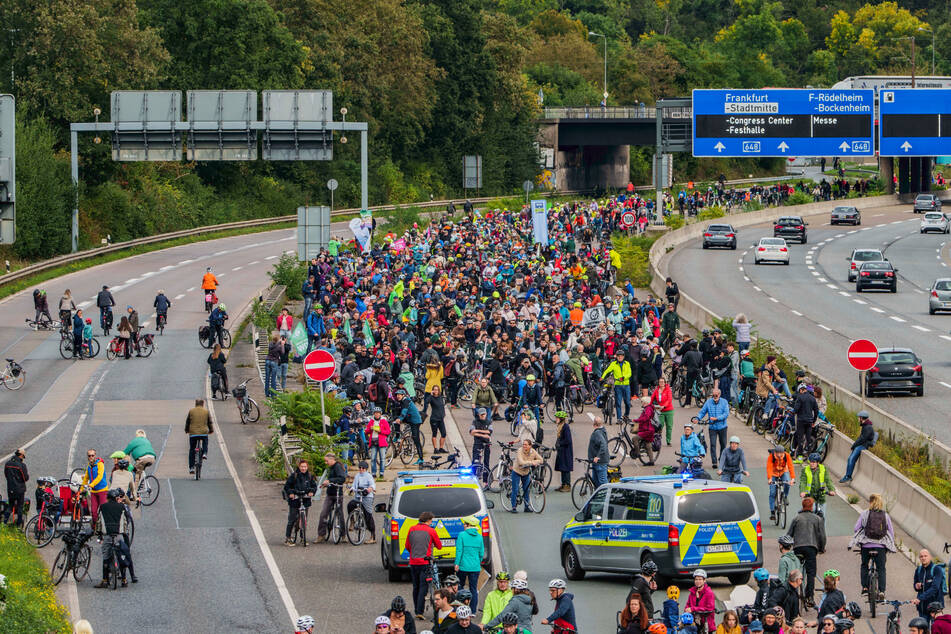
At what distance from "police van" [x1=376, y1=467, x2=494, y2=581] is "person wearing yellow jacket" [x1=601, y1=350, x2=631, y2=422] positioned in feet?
35.3

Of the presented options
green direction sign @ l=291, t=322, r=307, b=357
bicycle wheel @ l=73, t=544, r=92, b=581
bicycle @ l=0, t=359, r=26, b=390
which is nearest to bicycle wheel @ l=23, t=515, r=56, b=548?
bicycle wheel @ l=73, t=544, r=92, b=581

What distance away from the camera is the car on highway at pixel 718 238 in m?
76.8

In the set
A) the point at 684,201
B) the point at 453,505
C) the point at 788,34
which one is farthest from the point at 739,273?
the point at 788,34

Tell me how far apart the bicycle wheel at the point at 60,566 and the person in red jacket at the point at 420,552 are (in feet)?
17.5

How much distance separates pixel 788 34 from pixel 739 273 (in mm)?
129569

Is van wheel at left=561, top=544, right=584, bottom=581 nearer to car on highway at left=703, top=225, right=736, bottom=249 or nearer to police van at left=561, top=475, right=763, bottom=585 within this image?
police van at left=561, top=475, right=763, bottom=585

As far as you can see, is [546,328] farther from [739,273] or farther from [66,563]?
[739,273]

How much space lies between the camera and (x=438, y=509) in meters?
20.5

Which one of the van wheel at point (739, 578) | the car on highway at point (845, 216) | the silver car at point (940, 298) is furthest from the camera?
the car on highway at point (845, 216)

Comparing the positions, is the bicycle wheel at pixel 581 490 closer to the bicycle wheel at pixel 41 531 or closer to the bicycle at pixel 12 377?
the bicycle wheel at pixel 41 531

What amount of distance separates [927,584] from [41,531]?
13.5 m

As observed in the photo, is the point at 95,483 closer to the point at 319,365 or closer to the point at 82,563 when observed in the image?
the point at 82,563

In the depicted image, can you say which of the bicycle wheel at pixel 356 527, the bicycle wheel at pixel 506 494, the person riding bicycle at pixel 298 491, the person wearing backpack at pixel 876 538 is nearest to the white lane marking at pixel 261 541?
the person riding bicycle at pixel 298 491

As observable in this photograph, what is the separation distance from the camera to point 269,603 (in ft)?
65.7
